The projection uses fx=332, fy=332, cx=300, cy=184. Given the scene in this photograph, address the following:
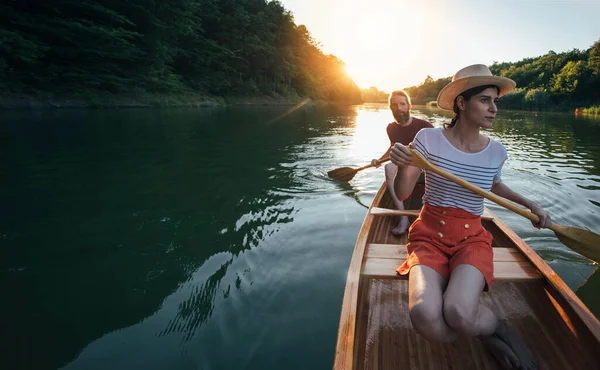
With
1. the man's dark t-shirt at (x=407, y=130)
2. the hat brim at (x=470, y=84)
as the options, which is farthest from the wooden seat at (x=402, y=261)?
the man's dark t-shirt at (x=407, y=130)

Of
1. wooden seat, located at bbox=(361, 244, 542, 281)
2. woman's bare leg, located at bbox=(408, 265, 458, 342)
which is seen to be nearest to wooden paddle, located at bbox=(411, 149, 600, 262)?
wooden seat, located at bbox=(361, 244, 542, 281)

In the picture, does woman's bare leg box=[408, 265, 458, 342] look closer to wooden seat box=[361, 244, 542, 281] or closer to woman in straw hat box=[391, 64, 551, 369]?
woman in straw hat box=[391, 64, 551, 369]

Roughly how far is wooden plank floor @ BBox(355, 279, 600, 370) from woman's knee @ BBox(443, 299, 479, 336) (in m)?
0.50

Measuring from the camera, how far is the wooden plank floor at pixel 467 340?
2031 millimetres

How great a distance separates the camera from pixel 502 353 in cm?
198

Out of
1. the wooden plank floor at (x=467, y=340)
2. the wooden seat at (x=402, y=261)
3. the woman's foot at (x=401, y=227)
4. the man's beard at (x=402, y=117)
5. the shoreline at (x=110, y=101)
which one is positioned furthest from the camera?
the shoreline at (x=110, y=101)

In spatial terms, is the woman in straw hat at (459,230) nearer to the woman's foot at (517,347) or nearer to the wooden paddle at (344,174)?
the woman's foot at (517,347)

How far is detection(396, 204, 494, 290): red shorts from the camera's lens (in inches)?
77.8

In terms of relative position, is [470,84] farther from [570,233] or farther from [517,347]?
[517,347]

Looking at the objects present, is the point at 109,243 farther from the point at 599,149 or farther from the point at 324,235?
the point at 599,149

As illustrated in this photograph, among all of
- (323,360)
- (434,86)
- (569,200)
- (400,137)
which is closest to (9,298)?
(323,360)

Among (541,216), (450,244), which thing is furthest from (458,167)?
(541,216)

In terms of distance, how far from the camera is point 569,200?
5.66 m

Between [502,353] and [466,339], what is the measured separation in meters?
0.27
